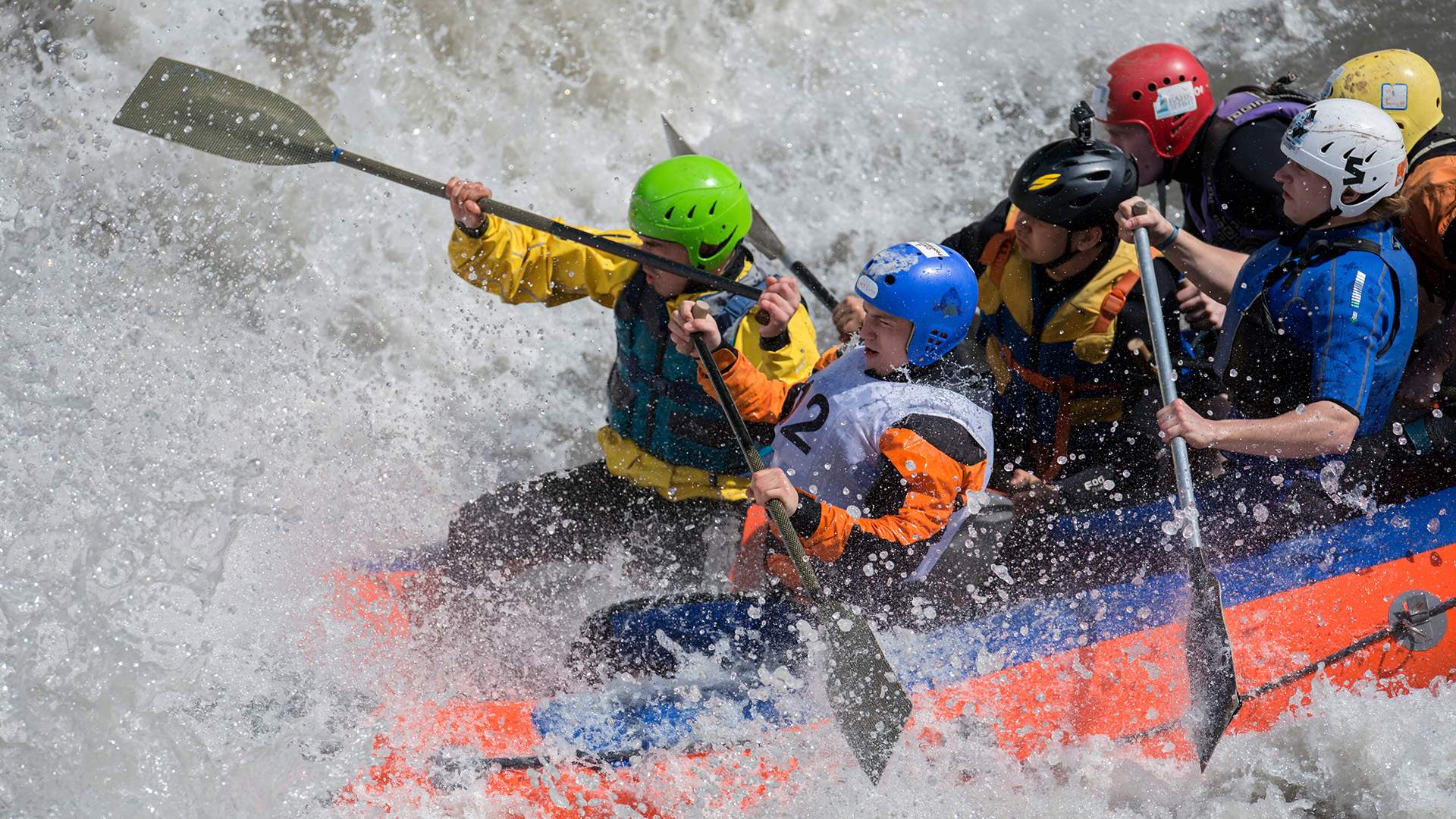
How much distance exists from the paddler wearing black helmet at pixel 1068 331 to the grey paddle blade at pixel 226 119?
7.64ft

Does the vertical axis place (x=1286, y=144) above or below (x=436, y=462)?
above

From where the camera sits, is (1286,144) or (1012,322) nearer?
(1286,144)

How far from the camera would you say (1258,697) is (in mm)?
3553

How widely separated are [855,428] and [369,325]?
12.9 feet

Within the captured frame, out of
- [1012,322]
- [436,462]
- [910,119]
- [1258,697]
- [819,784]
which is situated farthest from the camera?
[910,119]

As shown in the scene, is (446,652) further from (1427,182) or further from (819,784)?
(1427,182)

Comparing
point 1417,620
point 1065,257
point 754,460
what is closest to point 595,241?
A: point 754,460

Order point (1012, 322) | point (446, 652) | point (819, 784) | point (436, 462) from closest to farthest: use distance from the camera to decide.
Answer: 1. point (819, 784)
2. point (446, 652)
3. point (1012, 322)
4. point (436, 462)

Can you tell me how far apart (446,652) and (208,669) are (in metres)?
0.72

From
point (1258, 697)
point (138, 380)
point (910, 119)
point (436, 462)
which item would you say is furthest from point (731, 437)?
point (910, 119)

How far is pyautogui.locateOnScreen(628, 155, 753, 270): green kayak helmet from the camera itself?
365 centimetres

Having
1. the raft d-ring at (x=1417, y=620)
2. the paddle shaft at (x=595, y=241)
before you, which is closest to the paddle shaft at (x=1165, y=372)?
the raft d-ring at (x=1417, y=620)

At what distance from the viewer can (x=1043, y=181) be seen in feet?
12.4

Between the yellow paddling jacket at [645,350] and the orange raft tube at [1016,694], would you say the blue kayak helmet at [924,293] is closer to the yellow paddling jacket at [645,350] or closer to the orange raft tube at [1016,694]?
the yellow paddling jacket at [645,350]
